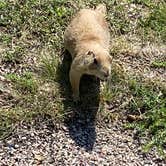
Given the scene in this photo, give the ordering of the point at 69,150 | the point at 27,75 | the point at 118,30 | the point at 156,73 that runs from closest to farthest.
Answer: the point at 69,150, the point at 27,75, the point at 156,73, the point at 118,30

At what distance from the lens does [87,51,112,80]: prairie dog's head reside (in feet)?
15.8

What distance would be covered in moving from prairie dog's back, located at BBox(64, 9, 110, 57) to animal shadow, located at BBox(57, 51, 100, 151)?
25 cm

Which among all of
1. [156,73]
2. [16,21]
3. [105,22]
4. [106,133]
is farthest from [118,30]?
[106,133]

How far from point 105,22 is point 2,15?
3.83 ft

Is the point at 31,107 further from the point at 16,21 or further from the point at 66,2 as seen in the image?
the point at 66,2

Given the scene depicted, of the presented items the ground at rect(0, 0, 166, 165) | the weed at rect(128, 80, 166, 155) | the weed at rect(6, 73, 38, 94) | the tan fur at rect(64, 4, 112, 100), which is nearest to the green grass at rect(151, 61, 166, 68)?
the ground at rect(0, 0, 166, 165)

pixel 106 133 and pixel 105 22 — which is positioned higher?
pixel 105 22

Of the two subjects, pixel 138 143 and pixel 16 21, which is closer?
pixel 138 143

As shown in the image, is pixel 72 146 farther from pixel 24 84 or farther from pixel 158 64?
pixel 158 64

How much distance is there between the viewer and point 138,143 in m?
4.89

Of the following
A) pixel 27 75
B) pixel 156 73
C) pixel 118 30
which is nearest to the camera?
pixel 27 75

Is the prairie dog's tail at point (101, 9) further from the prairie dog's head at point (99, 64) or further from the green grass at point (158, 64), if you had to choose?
the prairie dog's head at point (99, 64)

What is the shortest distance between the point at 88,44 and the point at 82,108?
64 cm

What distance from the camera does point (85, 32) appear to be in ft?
17.6
